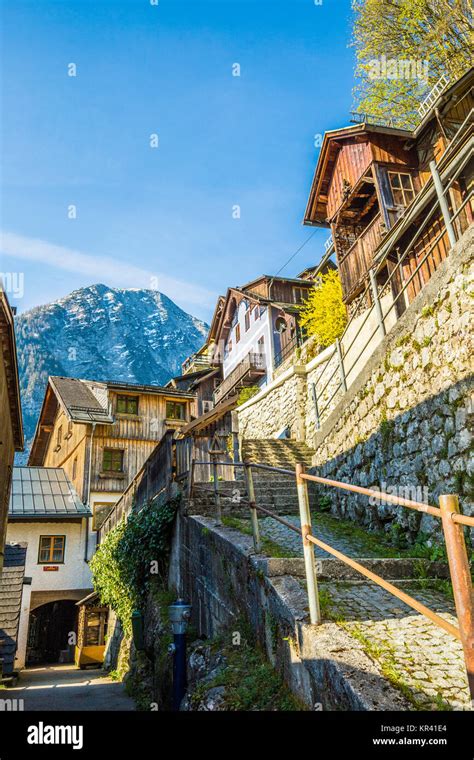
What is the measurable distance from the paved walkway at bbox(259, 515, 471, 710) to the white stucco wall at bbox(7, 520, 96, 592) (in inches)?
700

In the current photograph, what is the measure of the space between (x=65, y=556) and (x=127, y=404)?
7.46 meters

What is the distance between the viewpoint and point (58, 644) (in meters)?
23.0

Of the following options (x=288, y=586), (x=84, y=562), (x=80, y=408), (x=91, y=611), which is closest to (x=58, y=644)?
(x=84, y=562)

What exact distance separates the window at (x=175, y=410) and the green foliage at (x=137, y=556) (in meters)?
11.2

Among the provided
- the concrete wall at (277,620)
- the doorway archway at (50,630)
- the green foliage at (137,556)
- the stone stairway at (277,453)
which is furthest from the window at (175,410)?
the concrete wall at (277,620)

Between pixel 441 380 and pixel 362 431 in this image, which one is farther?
pixel 362 431

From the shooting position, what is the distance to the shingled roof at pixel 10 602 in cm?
1000

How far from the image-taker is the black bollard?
579 cm

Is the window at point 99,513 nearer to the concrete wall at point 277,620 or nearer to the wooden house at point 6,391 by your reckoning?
the wooden house at point 6,391

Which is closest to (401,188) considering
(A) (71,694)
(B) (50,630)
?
(A) (71,694)

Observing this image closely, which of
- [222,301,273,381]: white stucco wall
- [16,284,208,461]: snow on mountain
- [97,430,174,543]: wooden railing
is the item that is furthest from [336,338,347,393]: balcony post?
[16,284,208,461]: snow on mountain

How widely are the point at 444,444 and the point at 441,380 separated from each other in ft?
2.48

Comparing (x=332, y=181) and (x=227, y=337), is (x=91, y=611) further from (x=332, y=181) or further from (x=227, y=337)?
(x=227, y=337)

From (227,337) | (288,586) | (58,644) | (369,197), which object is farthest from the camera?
(227,337)
